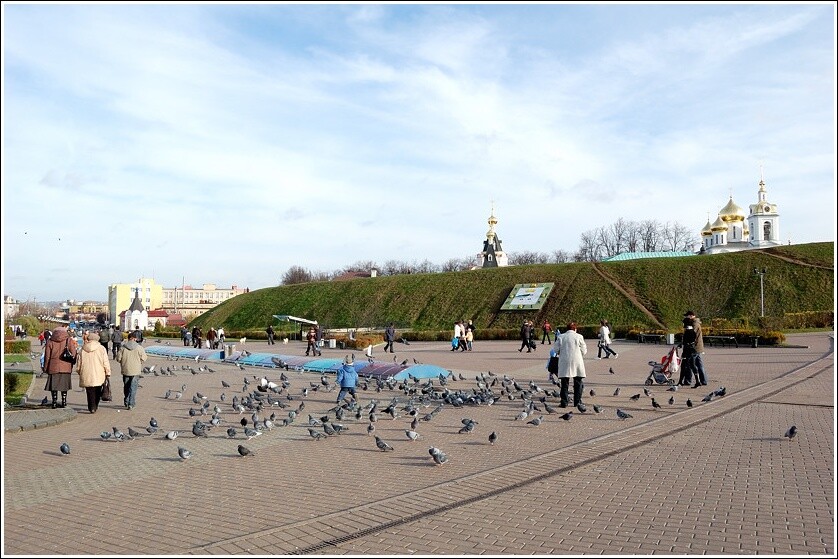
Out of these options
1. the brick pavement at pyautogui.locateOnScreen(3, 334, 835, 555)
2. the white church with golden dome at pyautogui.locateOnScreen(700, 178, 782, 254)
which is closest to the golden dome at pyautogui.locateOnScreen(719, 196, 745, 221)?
the white church with golden dome at pyautogui.locateOnScreen(700, 178, 782, 254)

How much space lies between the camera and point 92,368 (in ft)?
41.3

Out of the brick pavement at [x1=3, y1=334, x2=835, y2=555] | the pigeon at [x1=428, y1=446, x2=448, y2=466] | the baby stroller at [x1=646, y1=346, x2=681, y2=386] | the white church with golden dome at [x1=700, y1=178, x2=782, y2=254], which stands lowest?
the brick pavement at [x1=3, y1=334, x2=835, y2=555]

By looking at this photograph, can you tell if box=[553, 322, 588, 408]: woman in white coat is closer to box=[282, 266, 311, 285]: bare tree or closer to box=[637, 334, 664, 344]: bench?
box=[637, 334, 664, 344]: bench

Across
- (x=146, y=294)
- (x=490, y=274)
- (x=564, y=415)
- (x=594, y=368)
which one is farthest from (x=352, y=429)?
(x=146, y=294)

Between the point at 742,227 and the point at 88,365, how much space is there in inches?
3160

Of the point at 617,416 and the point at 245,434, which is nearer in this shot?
the point at 245,434

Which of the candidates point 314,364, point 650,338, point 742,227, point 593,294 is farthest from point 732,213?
point 314,364

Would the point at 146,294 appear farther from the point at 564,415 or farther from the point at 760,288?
the point at 564,415

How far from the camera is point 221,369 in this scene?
2325cm

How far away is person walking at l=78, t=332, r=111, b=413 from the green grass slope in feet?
128

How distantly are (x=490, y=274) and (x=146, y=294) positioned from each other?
111342 mm

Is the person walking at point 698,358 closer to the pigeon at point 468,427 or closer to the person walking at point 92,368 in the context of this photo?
the pigeon at point 468,427

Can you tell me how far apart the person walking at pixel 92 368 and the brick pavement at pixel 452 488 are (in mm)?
749

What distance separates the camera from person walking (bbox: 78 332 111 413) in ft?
41.2
